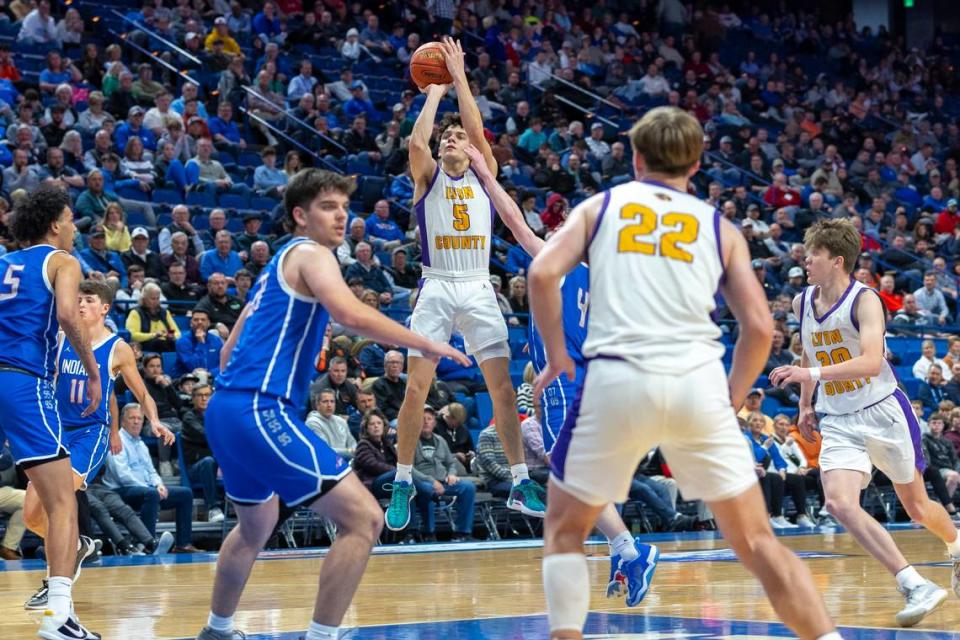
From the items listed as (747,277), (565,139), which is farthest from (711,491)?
(565,139)

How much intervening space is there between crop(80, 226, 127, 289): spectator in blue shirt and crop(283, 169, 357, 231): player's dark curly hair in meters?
8.92

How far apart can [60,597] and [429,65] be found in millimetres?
3733

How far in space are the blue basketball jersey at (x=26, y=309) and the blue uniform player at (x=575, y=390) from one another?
2275mm

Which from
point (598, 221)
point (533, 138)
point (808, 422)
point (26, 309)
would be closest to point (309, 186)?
point (598, 221)

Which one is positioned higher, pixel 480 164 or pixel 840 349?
pixel 480 164

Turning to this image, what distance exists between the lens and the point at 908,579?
6637mm

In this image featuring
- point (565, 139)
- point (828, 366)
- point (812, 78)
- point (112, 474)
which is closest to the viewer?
point (828, 366)

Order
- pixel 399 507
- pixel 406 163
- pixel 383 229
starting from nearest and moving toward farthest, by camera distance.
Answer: pixel 399 507
pixel 383 229
pixel 406 163

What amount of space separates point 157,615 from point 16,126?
9.47m

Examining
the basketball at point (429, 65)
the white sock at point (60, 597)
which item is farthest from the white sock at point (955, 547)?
the white sock at point (60, 597)

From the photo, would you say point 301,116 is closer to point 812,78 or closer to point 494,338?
point 494,338

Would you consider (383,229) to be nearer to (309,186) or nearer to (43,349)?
(43,349)

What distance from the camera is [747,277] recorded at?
4.37 m

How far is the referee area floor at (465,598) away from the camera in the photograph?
6242 millimetres
